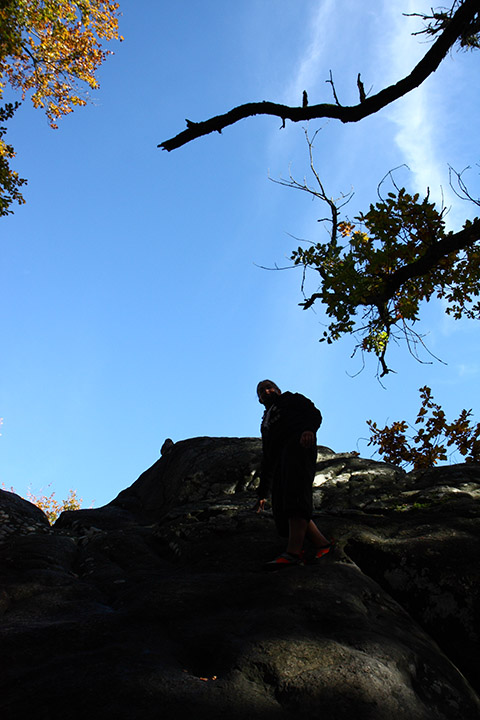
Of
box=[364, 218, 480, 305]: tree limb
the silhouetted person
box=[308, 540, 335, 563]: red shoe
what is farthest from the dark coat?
box=[364, 218, 480, 305]: tree limb

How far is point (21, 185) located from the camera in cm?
1228

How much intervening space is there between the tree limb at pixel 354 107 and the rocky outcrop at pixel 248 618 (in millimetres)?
4416

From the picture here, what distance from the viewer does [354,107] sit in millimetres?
5551

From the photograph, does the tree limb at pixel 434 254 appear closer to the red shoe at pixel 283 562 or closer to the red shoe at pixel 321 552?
the red shoe at pixel 321 552

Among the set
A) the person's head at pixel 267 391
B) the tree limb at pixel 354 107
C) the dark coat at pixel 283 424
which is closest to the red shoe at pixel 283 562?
the dark coat at pixel 283 424

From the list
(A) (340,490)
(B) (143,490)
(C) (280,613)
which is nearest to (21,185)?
(B) (143,490)

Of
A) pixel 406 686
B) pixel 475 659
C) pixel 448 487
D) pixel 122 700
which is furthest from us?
pixel 448 487

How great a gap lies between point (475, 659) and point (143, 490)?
808cm

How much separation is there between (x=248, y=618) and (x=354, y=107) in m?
5.37

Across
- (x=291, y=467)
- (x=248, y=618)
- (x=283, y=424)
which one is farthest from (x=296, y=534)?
(x=248, y=618)

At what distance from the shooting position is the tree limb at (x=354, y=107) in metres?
5.28

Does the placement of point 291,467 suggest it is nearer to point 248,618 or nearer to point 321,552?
point 321,552

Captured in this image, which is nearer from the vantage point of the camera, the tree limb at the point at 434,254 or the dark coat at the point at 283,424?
the dark coat at the point at 283,424

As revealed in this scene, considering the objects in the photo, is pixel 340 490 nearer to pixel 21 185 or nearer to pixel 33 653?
pixel 33 653
